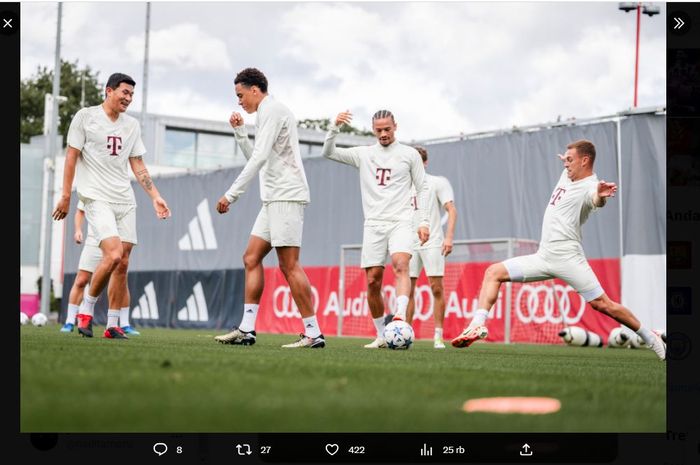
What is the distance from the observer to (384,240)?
326 inches

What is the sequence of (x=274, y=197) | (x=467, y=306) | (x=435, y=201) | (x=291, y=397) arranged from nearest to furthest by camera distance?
(x=291, y=397)
(x=274, y=197)
(x=435, y=201)
(x=467, y=306)

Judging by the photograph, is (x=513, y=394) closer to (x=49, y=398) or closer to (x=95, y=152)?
(x=49, y=398)

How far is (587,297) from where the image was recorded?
298 inches

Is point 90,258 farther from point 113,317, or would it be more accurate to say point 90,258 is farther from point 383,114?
point 383,114

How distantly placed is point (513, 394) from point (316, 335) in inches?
147

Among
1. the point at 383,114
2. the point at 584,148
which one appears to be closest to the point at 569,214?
the point at 584,148

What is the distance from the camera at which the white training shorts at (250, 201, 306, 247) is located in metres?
A: 7.18

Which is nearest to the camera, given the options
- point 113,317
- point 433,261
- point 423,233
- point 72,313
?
point 423,233

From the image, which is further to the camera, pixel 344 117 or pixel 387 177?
pixel 387 177

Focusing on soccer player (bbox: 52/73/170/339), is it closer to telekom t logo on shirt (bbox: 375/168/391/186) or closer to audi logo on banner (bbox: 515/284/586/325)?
telekom t logo on shirt (bbox: 375/168/391/186)

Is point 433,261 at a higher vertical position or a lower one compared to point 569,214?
lower

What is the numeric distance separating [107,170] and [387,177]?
2239 millimetres

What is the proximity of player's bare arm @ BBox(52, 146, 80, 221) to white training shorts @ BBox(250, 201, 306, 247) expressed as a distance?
1.35m

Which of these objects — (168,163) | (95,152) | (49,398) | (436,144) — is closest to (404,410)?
(49,398)
